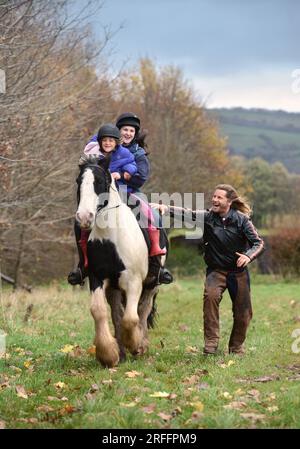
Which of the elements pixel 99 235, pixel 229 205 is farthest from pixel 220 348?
pixel 99 235

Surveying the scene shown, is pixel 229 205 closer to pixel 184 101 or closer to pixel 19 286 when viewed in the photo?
pixel 19 286

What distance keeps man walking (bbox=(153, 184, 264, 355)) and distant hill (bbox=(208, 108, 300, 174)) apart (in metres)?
90.7

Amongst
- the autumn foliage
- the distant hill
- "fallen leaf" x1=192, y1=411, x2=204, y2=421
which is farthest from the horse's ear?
the distant hill

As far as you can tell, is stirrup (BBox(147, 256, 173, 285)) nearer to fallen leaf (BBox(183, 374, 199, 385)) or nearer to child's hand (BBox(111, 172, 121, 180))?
child's hand (BBox(111, 172, 121, 180))

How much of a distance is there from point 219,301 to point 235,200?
134 cm

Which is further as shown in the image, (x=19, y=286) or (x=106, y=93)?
(x=19, y=286)

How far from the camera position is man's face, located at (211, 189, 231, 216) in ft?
29.5

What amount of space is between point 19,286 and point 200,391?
1918cm

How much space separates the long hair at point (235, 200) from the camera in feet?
29.9

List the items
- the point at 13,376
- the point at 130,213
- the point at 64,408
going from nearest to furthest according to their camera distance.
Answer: the point at 64,408, the point at 13,376, the point at 130,213

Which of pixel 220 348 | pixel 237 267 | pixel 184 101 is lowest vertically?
pixel 220 348

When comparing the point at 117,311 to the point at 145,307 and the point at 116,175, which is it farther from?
the point at 116,175

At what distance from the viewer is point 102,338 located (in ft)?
27.0

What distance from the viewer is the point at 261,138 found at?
122 metres
